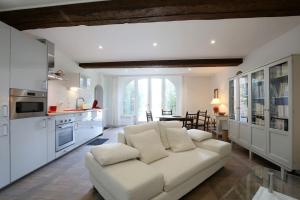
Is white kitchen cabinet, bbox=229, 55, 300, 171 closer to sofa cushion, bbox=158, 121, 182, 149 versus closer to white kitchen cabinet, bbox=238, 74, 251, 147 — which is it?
white kitchen cabinet, bbox=238, 74, 251, 147

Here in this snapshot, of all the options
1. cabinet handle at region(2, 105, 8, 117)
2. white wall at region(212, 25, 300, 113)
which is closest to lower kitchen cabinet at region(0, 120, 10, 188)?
cabinet handle at region(2, 105, 8, 117)

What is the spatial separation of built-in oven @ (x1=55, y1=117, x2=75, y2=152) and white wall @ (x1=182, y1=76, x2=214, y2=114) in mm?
5215

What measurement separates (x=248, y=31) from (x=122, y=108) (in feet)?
20.5

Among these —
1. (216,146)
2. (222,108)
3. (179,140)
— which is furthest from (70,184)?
(222,108)

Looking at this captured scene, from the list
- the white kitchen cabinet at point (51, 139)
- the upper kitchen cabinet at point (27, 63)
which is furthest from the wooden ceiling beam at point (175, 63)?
the white kitchen cabinet at point (51, 139)

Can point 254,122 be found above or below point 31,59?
below

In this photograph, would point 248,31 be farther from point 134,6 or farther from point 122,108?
point 122,108

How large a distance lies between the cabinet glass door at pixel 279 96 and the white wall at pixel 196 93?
4832 mm

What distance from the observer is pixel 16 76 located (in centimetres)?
255

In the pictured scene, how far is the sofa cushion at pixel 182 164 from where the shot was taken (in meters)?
1.92

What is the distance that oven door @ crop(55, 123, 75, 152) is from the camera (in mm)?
3496

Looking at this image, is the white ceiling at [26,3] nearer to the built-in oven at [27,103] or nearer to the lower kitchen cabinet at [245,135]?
the built-in oven at [27,103]

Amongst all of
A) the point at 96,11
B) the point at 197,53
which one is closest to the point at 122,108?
the point at 197,53

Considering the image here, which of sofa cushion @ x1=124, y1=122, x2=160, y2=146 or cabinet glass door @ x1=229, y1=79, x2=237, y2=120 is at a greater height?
cabinet glass door @ x1=229, y1=79, x2=237, y2=120
